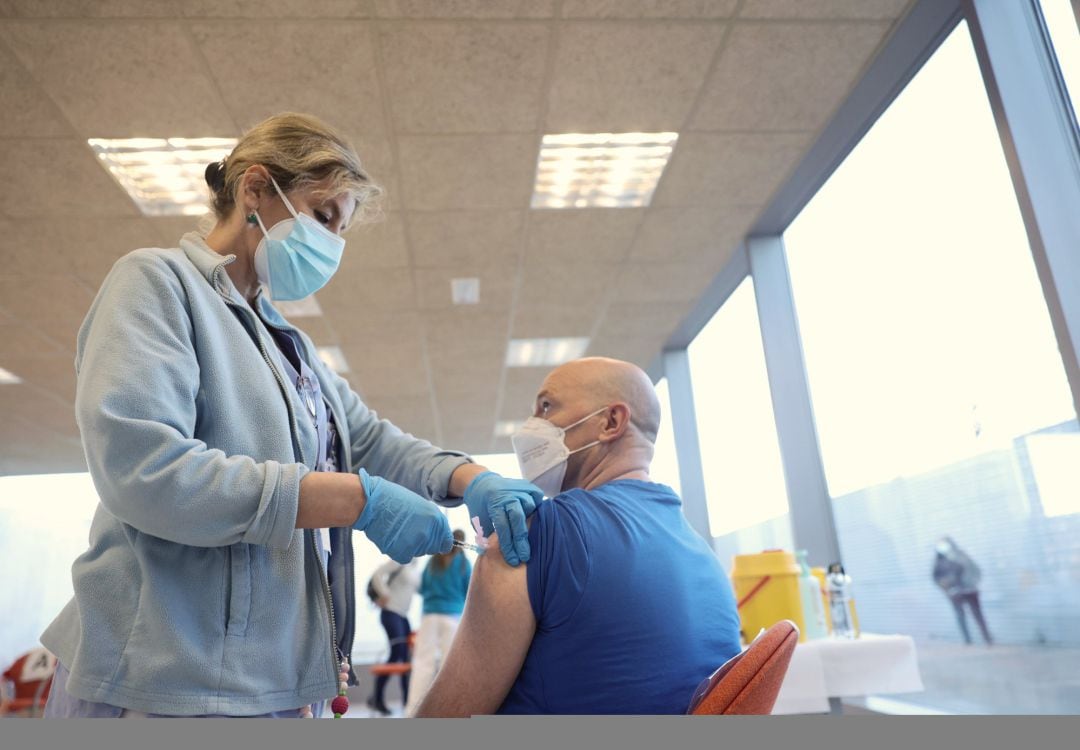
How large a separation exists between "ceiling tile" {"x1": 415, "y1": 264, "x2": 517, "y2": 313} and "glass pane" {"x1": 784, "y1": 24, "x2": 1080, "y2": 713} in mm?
1927

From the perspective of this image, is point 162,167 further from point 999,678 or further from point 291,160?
point 999,678

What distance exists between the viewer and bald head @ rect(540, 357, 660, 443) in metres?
1.46

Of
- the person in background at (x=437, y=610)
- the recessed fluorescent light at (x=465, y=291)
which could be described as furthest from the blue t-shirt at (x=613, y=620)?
the person in background at (x=437, y=610)

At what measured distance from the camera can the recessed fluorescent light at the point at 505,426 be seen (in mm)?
8094

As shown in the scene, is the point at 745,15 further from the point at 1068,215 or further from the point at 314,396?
the point at 314,396

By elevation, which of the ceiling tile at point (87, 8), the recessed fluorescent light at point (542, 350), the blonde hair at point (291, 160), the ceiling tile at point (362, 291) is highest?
the ceiling tile at point (87, 8)

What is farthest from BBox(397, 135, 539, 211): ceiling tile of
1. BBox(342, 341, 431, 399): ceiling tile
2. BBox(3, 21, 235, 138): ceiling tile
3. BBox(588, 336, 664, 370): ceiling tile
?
BBox(588, 336, 664, 370): ceiling tile

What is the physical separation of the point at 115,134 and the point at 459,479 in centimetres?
282

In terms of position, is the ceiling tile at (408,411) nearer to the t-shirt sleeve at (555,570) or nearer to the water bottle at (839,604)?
the water bottle at (839,604)

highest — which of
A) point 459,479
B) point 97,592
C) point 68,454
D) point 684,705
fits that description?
point 68,454

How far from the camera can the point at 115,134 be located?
10.2 ft

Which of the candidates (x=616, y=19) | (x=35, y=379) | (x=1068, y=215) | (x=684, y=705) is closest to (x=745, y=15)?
(x=616, y=19)

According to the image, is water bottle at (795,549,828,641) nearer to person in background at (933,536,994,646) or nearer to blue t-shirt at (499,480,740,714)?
person in background at (933,536,994,646)

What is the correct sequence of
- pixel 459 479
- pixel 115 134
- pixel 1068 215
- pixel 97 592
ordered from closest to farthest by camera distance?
pixel 97 592, pixel 459 479, pixel 1068 215, pixel 115 134
